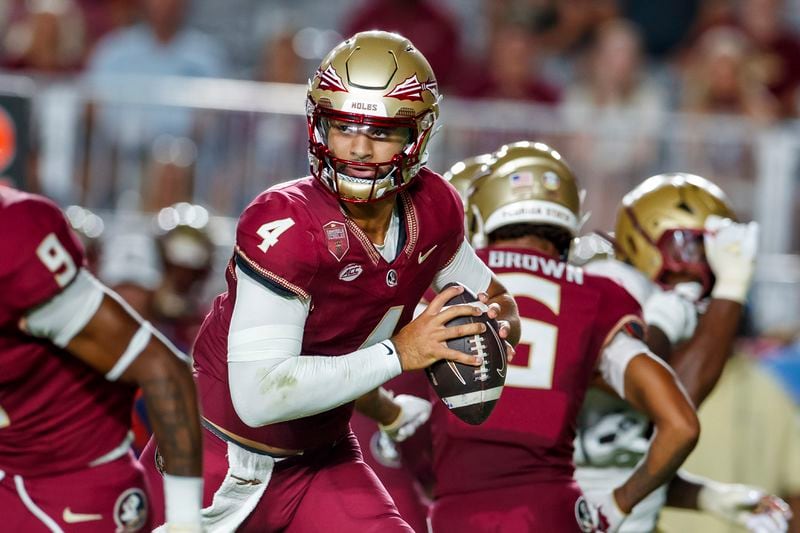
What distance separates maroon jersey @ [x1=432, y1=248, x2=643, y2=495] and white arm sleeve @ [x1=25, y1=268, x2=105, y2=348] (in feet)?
3.88

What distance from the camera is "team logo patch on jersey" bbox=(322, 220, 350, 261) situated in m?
3.58

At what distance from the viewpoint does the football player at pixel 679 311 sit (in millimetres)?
4797

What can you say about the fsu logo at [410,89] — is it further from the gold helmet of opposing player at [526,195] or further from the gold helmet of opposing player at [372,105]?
the gold helmet of opposing player at [526,195]

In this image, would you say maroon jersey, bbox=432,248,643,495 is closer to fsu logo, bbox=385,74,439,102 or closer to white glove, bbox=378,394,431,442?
white glove, bbox=378,394,431,442

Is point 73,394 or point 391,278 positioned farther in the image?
point 73,394

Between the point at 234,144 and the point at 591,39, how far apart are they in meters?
2.69

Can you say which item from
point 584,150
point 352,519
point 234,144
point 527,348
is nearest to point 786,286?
point 584,150

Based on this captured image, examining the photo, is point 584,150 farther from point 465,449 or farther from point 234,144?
point 465,449

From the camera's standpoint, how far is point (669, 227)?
202 inches

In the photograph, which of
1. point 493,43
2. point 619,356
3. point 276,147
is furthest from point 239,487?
Result: point 493,43

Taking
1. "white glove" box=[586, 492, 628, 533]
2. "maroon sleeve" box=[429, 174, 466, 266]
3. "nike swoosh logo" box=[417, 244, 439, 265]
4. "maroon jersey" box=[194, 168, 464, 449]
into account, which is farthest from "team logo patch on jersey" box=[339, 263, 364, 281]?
"white glove" box=[586, 492, 628, 533]

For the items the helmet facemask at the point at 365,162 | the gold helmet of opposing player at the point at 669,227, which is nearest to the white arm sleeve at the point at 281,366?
the helmet facemask at the point at 365,162

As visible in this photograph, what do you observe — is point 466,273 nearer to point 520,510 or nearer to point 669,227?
point 520,510

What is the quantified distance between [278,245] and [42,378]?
2.69 ft
